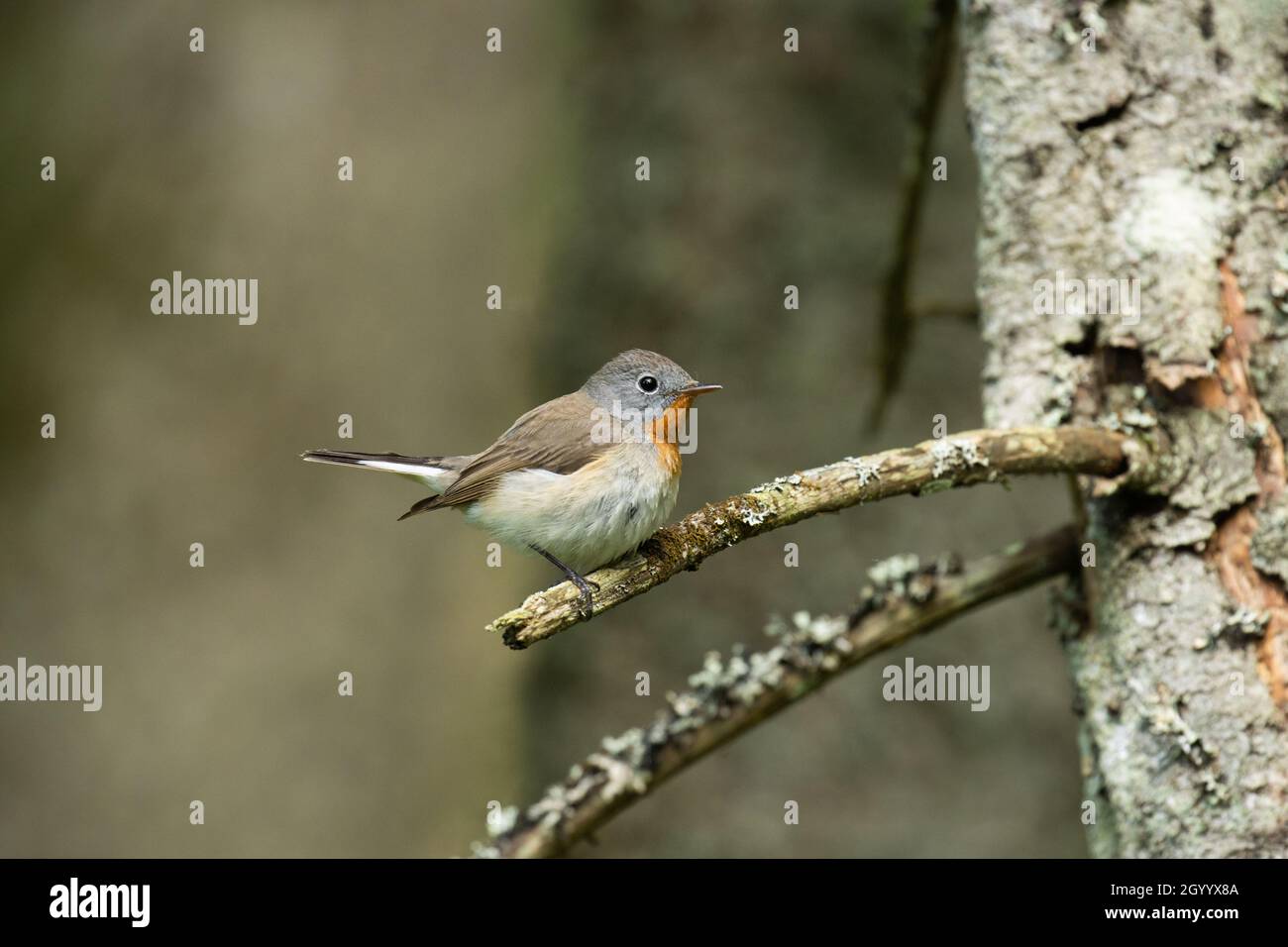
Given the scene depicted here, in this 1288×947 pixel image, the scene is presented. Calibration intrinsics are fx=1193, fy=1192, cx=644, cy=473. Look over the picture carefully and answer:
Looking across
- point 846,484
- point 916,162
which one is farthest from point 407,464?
point 916,162

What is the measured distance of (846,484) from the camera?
9.37ft

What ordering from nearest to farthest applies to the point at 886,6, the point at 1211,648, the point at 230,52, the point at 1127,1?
1. the point at 1211,648
2. the point at 1127,1
3. the point at 230,52
4. the point at 886,6

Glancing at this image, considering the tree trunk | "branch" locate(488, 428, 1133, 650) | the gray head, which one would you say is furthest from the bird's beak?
the tree trunk

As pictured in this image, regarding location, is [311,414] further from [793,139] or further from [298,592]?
[793,139]

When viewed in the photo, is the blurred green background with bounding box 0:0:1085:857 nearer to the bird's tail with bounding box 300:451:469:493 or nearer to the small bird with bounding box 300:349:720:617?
the bird's tail with bounding box 300:451:469:493

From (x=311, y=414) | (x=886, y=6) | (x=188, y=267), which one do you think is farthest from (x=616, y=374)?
(x=886, y=6)

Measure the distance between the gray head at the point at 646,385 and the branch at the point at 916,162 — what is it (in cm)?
97

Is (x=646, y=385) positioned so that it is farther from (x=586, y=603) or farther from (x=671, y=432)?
(x=586, y=603)

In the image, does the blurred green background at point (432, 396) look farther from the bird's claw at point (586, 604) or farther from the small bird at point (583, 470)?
the bird's claw at point (586, 604)

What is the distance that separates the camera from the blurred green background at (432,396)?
6273 millimetres

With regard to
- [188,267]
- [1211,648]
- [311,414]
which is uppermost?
[188,267]

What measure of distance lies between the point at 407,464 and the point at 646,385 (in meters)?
0.86

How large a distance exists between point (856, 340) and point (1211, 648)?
12.7 feet

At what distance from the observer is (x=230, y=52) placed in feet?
20.4
